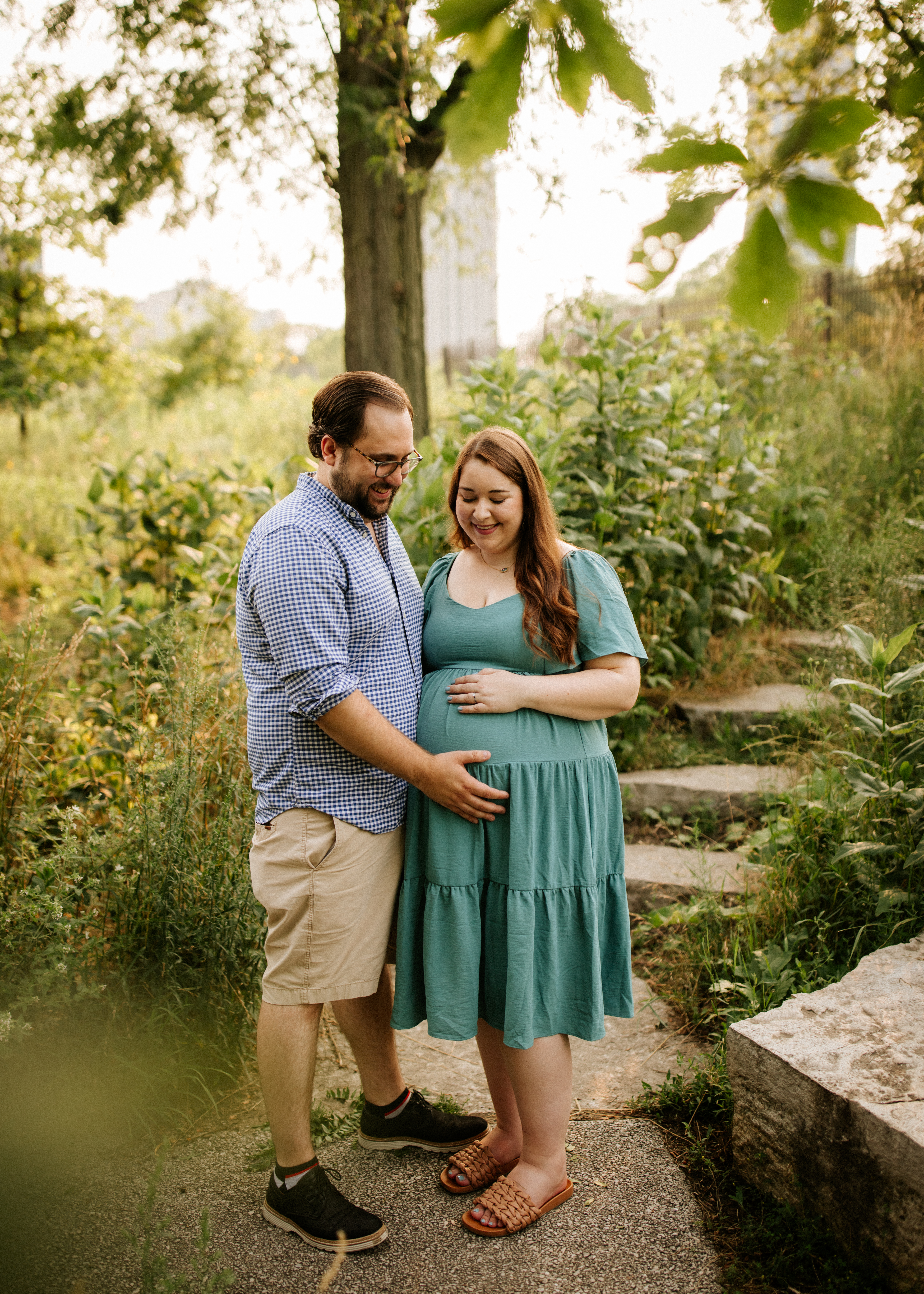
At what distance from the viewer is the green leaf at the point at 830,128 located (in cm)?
102

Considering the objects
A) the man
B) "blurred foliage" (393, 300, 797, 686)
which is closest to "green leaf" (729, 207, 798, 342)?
the man

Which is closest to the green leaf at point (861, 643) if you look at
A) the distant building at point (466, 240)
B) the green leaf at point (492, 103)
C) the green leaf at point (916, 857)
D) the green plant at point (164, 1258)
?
the green leaf at point (916, 857)

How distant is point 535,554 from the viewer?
2.20 meters

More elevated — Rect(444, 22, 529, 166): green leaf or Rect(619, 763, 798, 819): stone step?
Rect(444, 22, 529, 166): green leaf

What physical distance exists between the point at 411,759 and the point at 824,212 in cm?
134

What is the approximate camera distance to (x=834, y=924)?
2.75 m

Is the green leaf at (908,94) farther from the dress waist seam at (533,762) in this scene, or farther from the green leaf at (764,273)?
the dress waist seam at (533,762)

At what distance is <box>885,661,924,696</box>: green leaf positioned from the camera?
8.47 ft

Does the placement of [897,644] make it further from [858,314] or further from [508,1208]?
[858,314]

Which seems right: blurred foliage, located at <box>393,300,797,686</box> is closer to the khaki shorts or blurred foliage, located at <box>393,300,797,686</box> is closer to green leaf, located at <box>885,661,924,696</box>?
green leaf, located at <box>885,661,924,696</box>

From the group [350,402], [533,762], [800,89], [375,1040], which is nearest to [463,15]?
[800,89]

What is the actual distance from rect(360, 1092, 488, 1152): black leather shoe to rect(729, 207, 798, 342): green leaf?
220cm

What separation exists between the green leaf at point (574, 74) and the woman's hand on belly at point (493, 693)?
1248 millimetres

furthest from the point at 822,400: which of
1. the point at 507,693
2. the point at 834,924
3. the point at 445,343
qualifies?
the point at 445,343
